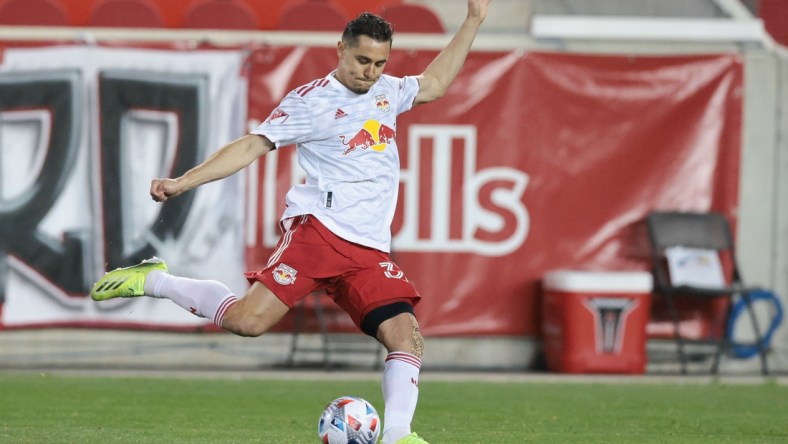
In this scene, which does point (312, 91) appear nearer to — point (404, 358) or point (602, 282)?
point (404, 358)

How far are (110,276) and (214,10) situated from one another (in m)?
6.10

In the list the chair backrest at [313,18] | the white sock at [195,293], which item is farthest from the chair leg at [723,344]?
the white sock at [195,293]

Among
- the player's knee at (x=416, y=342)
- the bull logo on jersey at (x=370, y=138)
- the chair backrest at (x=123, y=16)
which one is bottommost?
the player's knee at (x=416, y=342)

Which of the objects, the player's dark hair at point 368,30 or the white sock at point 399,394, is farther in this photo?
the player's dark hair at point 368,30

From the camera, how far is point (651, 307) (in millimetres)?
12039

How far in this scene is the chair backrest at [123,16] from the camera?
12.0 m

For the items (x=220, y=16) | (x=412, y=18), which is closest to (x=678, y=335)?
(x=412, y=18)

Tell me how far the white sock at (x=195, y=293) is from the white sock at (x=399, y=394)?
0.87 meters

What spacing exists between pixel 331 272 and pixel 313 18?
21.0 ft

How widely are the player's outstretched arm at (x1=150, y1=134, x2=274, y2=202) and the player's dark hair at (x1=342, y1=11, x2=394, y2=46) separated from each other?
61 centimetres

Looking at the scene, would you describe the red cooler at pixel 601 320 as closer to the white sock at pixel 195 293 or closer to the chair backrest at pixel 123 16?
the chair backrest at pixel 123 16

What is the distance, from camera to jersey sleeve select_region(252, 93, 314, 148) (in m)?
6.33

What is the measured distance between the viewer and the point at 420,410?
8711 millimetres

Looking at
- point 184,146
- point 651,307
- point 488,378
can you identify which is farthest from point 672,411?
point 184,146
